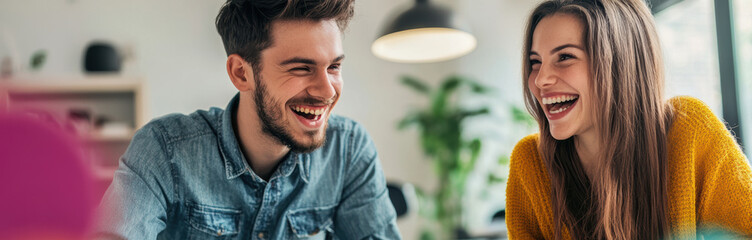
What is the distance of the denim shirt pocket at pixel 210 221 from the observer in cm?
130

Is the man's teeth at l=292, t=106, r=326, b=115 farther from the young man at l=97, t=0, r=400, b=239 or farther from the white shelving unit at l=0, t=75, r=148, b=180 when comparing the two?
the white shelving unit at l=0, t=75, r=148, b=180

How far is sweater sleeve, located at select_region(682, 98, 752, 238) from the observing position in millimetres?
Result: 1072

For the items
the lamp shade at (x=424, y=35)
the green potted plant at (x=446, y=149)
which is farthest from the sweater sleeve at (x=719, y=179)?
the green potted plant at (x=446, y=149)

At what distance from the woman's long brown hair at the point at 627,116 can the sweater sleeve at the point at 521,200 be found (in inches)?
6.6

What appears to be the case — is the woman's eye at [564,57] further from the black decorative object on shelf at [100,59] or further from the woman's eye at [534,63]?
the black decorative object on shelf at [100,59]

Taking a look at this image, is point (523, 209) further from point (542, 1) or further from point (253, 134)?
point (253, 134)

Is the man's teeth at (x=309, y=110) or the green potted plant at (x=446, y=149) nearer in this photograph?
the man's teeth at (x=309, y=110)

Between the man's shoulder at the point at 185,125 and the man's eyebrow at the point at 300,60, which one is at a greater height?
the man's eyebrow at the point at 300,60

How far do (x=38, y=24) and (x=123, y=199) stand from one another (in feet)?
10.2

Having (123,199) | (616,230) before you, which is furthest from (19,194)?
(616,230)

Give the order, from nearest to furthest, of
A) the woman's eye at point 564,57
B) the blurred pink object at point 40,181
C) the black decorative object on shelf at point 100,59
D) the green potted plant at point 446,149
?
the blurred pink object at point 40,181
the woman's eye at point 564,57
the black decorative object on shelf at point 100,59
the green potted plant at point 446,149

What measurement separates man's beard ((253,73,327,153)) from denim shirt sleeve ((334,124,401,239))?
195 mm

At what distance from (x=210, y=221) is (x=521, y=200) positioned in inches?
30.6

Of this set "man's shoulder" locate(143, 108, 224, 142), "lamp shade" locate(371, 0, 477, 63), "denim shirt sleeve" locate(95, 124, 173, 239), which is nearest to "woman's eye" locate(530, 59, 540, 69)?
"man's shoulder" locate(143, 108, 224, 142)
